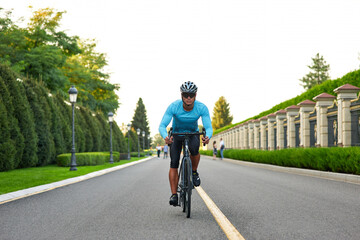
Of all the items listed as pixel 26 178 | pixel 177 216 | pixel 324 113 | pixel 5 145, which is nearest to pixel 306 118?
pixel 324 113

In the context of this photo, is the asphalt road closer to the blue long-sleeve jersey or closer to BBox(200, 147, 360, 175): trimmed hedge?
the blue long-sleeve jersey

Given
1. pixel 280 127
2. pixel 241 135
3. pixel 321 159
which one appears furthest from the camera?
pixel 241 135

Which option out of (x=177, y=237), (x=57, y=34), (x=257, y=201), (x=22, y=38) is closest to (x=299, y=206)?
(x=257, y=201)

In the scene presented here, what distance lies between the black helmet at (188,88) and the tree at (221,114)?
127 m

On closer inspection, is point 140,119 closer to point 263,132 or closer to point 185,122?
point 263,132

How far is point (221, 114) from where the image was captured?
132625 mm

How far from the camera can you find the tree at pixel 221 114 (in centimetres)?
13250

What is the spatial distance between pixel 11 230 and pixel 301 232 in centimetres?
379

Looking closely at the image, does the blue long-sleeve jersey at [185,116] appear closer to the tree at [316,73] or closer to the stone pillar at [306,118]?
the stone pillar at [306,118]

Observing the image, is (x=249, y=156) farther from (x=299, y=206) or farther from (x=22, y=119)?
(x=299, y=206)

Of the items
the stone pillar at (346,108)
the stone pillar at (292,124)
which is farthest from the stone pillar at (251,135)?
the stone pillar at (346,108)

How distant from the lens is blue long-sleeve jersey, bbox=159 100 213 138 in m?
6.03

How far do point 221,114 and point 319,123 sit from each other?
113938 millimetres

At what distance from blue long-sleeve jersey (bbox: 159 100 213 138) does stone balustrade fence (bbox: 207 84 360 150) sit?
466 inches
